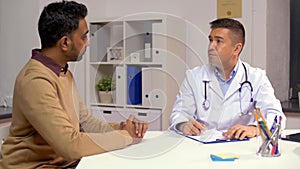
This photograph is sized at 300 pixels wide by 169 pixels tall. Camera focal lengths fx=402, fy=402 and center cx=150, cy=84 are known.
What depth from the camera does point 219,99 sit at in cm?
210

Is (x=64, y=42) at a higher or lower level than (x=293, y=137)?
higher

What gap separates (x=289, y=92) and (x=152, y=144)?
205cm

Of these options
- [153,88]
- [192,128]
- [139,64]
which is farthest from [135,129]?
[139,64]

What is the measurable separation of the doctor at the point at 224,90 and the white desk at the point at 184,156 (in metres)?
0.37

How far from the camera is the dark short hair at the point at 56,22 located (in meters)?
1.64

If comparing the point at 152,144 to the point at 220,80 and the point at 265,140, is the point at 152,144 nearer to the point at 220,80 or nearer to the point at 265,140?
the point at 265,140

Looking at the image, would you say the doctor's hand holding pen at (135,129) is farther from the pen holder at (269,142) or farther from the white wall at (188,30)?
the white wall at (188,30)

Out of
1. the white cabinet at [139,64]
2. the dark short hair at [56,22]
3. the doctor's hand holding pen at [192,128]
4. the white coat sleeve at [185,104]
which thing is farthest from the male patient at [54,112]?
the white cabinet at [139,64]

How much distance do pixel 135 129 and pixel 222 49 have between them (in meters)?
0.81

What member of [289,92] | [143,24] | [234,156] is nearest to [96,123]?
[234,156]

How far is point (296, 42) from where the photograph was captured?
3.26m

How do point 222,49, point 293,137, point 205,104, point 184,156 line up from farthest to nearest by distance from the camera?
point 222,49
point 205,104
point 293,137
point 184,156

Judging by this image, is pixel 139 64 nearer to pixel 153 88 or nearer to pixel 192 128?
pixel 153 88

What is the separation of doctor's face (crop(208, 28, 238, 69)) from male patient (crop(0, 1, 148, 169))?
657 millimetres
